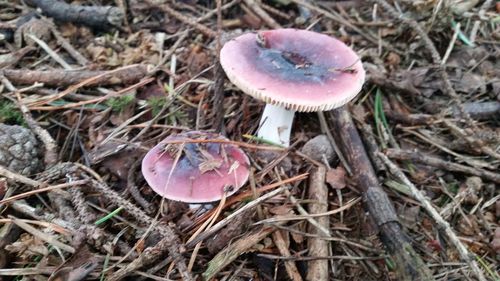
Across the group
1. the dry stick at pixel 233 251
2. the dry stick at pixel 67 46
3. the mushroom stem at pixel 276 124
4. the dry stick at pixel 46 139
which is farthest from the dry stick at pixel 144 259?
the dry stick at pixel 67 46

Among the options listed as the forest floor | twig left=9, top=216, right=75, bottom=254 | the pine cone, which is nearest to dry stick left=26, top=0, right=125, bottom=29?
the forest floor

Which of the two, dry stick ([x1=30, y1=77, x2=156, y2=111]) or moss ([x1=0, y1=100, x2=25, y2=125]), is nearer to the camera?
moss ([x1=0, y1=100, x2=25, y2=125])

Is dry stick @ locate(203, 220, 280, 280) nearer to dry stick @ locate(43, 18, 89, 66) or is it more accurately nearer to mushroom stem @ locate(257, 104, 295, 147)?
mushroom stem @ locate(257, 104, 295, 147)

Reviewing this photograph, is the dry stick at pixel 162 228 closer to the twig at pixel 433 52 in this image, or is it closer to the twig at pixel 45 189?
the twig at pixel 45 189

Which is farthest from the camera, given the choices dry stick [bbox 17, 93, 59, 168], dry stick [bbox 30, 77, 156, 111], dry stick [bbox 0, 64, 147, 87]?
dry stick [bbox 0, 64, 147, 87]

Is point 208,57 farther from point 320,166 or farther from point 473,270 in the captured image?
point 473,270

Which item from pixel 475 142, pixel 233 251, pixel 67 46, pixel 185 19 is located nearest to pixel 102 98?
pixel 67 46

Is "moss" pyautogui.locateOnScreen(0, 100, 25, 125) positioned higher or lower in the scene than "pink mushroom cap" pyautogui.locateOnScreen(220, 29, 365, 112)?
lower
